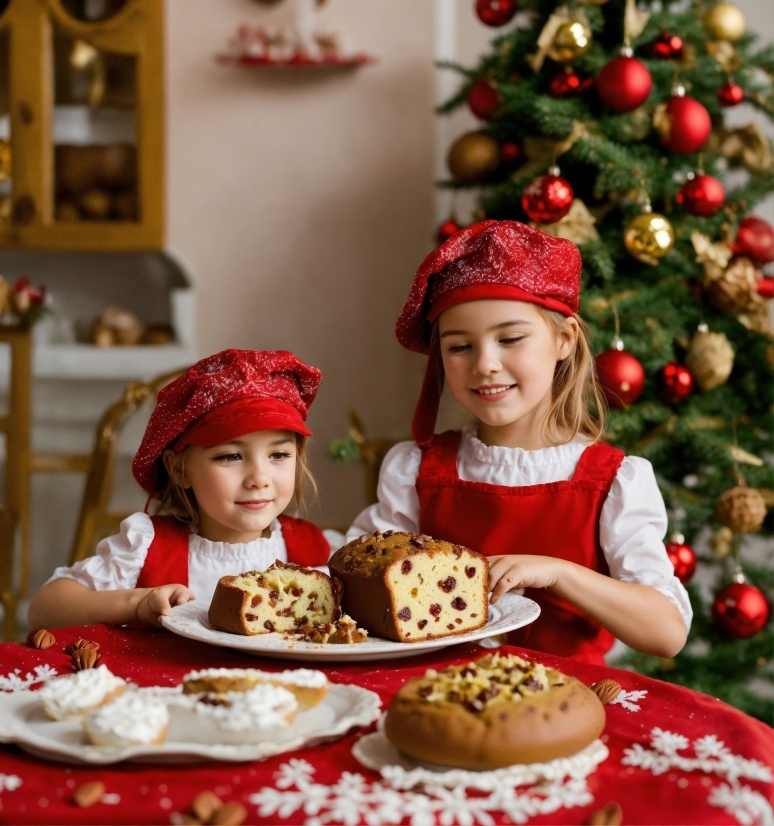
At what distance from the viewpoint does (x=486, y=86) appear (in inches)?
108

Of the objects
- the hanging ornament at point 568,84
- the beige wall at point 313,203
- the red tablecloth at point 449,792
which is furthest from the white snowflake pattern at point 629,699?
the beige wall at point 313,203

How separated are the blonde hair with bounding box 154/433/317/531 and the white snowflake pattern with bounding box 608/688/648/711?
31.4 inches

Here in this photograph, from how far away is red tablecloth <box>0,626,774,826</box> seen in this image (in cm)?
86

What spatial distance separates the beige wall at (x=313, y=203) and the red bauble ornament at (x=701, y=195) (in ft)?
3.65

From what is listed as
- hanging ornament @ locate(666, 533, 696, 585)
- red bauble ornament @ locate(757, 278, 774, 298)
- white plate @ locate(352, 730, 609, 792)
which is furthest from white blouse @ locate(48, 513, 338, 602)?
red bauble ornament @ locate(757, 278, 774, 298)

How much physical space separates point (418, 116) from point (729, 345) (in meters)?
1.41

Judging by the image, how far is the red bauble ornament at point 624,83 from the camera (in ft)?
7.90

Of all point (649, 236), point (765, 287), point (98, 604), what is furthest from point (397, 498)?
point (765, 287)

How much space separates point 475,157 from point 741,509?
1.16 m

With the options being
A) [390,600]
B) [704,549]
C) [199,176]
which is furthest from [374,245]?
[390,600]

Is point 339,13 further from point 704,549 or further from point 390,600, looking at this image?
point 390,600

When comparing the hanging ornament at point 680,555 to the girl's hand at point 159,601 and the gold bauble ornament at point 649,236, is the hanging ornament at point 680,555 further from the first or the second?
the girl's hand at point 159,601

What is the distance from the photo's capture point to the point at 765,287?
2600 millimetres

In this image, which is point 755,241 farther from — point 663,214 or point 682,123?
point 682,123
